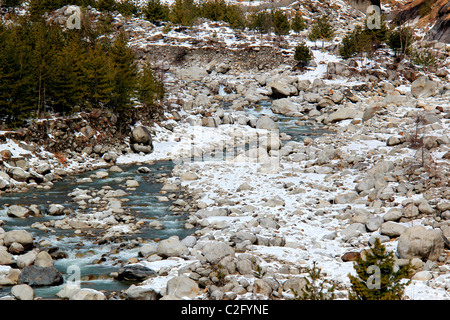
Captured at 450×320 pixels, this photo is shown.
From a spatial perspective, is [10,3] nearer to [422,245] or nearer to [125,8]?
[125,8]

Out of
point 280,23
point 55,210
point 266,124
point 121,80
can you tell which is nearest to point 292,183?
point 55,210

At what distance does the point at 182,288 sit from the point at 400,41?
4943 cm

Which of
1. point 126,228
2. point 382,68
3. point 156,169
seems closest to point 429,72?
point 382,68

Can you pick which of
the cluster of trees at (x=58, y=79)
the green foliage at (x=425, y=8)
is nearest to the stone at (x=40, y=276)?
the cluster of trees at (x=58, y=79)

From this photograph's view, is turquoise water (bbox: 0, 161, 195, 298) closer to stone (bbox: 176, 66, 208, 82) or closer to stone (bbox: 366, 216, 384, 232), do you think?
stone (bbox: 366, 216, 384, 232)

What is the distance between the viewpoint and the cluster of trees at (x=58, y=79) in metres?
23.7

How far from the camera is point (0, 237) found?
1329cm

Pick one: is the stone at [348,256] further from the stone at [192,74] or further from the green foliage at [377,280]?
the stone at [192,74]

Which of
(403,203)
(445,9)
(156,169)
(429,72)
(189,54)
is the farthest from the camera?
(445,9)

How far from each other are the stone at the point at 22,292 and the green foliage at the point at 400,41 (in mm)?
49755

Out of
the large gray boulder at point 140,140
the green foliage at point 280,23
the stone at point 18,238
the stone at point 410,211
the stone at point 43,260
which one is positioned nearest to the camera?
the stone at point 43,260

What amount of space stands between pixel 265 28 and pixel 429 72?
26.0 meters

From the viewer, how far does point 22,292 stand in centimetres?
995
